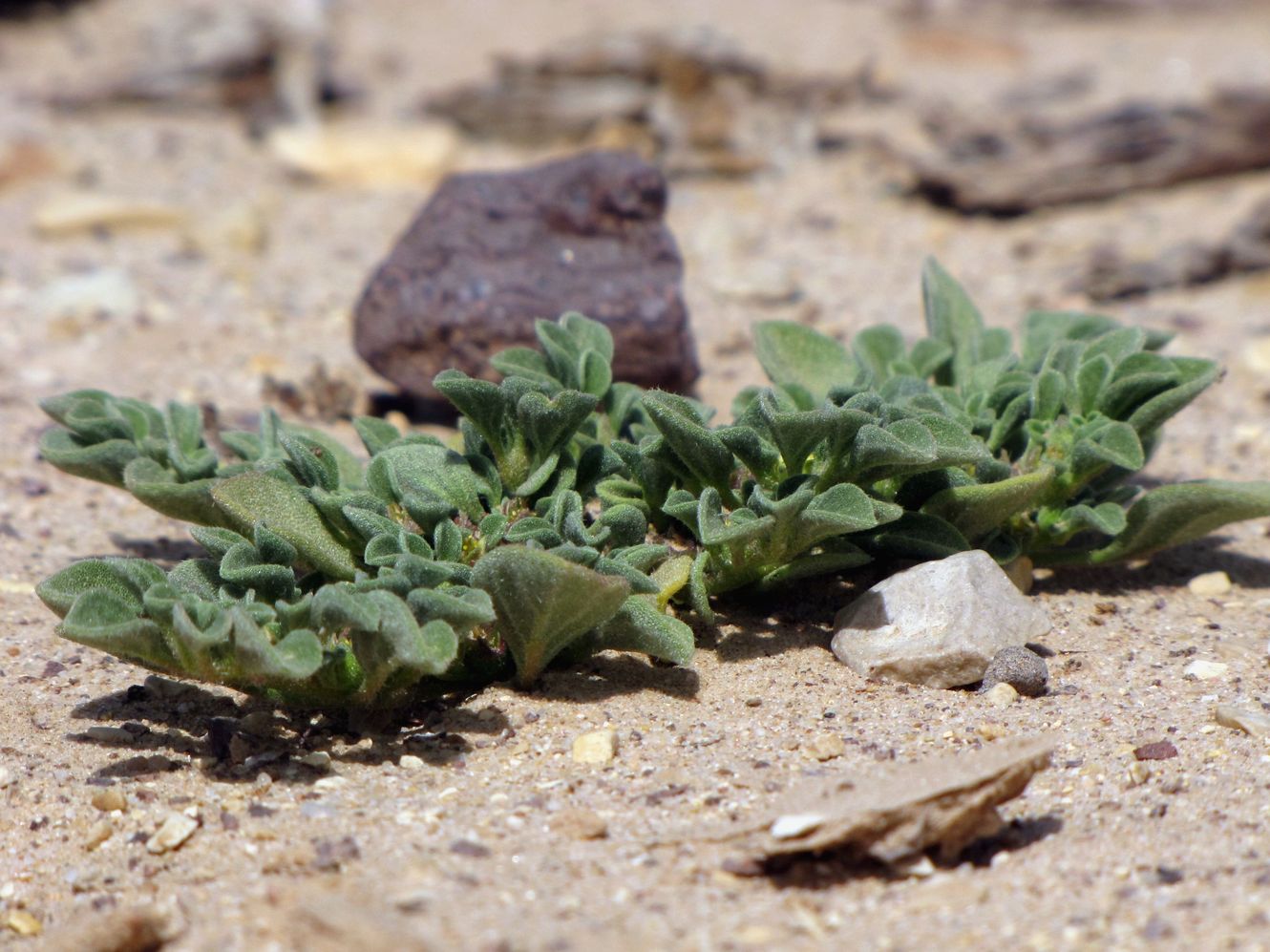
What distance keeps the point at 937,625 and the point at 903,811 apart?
88cm

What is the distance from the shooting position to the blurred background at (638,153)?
5.85 m

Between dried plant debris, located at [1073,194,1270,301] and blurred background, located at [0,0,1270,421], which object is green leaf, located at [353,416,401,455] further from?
dried plant debris, located at [1073,194,1270,301]

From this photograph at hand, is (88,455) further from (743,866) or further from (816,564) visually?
(743,866)

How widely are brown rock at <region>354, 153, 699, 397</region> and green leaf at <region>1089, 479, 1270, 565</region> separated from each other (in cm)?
167

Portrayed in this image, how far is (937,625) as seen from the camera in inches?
132

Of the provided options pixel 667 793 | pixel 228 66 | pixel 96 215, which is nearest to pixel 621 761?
pixel 667 793

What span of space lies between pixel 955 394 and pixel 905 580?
0.61 meters

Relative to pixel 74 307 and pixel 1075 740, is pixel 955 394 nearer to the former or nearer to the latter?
pixel 1075 740

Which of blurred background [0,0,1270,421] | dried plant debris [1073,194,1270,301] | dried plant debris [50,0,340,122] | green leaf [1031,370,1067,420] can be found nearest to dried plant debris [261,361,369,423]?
blurred background [0,0,1270,421]

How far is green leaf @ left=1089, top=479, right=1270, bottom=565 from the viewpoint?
12.0ft

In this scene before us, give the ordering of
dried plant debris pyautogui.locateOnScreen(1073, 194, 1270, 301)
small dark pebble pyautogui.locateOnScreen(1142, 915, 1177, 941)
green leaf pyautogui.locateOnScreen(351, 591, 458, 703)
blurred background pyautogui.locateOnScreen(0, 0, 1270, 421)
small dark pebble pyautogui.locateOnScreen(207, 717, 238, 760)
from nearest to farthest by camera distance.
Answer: small dark pebble pyautogui.locateOnScreen(1142, 915, 1177, 941), green leaf pyautogui.locateOnScreen(351, 591, 458, 703), small dark pebble pyautogui.locateOnScreen(207, 717, 238, 760), blurred background pyautogui.locateOnScreen(0, 0, 1270, 421), dried plant debris pyautogui.locateOnScreen(1073, 194, 1270, 301)

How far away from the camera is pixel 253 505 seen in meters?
3.33

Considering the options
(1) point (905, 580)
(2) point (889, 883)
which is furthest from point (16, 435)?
(2) point (889, 883)

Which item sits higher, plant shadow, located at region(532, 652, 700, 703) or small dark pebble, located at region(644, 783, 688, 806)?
plant shadow, located at region(532, 652, 700, 703)
